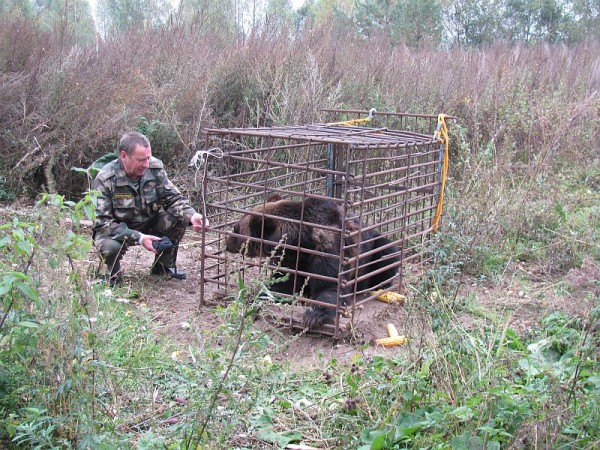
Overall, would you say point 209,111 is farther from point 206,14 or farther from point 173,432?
point 173,432

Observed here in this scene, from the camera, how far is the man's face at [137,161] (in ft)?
21.0

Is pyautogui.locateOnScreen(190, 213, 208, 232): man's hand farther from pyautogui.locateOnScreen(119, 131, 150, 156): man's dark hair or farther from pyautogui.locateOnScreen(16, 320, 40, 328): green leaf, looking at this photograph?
pyautogui.locateOnScreen(16, 320, 40, 328): green leaf

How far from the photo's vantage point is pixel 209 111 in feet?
32.2

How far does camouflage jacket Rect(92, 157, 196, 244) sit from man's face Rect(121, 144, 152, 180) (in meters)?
0.08

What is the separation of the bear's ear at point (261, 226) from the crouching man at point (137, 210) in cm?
72

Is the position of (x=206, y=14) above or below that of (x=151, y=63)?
above

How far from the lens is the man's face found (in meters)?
6.41

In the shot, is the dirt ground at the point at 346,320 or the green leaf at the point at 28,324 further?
the dirt ground at the point at 346,320

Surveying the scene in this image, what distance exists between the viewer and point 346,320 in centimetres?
568

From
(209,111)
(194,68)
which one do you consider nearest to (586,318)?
(209,111)

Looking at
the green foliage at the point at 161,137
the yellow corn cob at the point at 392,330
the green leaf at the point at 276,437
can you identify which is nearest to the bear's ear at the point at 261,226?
the yellow corn cob at the point at 392,330

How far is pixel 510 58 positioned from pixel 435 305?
11021 mm

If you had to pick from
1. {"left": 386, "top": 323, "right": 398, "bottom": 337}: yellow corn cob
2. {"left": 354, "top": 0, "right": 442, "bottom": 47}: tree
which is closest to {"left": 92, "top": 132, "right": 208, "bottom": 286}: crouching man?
{"left": 386, "top": 323, "right": 398, "bottom": 337}: yellow corn cob

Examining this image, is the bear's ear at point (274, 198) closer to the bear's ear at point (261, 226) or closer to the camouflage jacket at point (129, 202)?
the bear's ear at point (261, 226)
